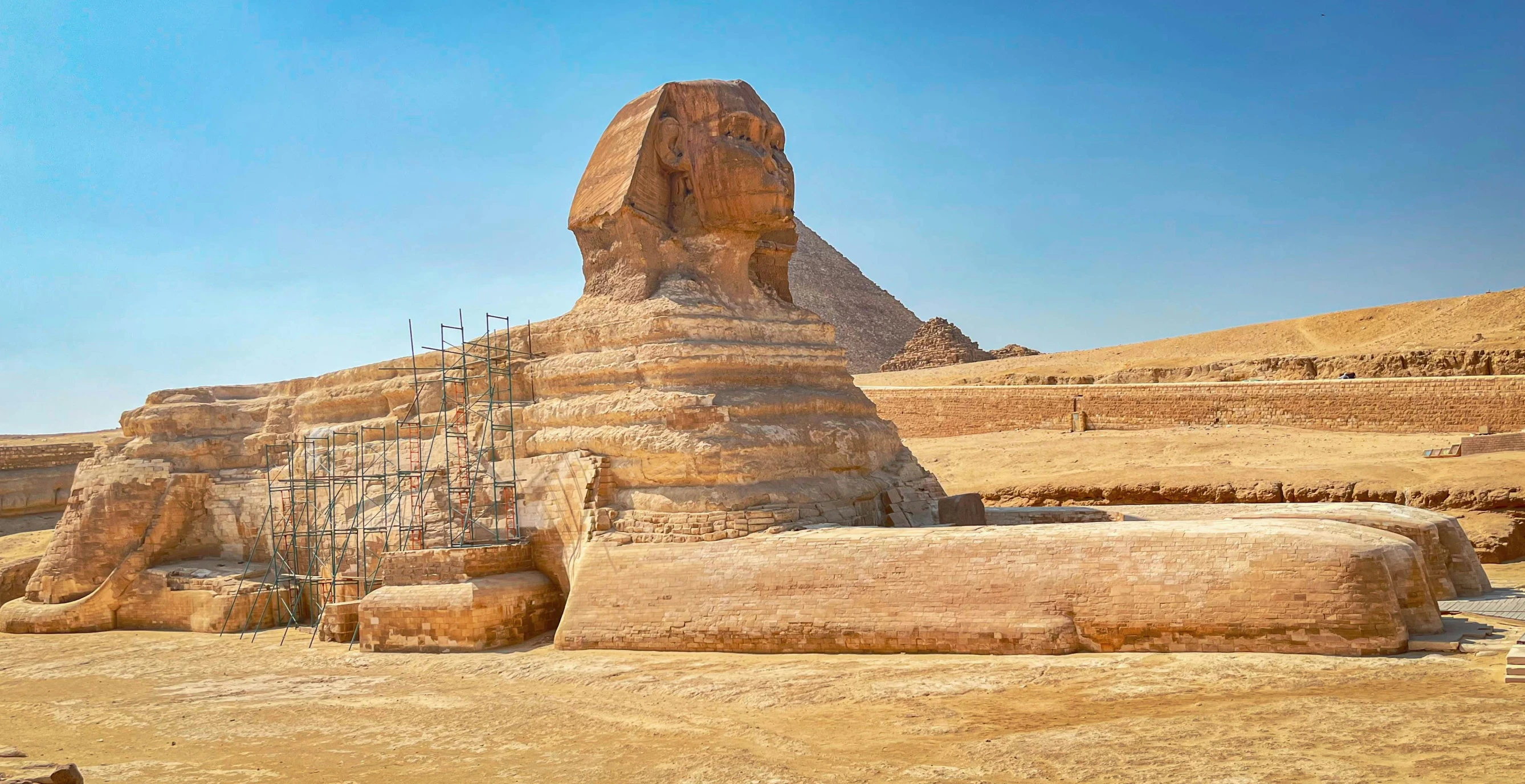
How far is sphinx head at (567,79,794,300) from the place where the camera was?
31.0 ft

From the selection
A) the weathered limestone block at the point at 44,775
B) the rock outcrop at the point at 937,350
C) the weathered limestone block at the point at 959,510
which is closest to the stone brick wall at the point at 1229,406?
the weathered limestone block at the point at 959,510

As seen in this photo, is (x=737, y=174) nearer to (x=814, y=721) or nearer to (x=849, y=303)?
(x=814, y=721)

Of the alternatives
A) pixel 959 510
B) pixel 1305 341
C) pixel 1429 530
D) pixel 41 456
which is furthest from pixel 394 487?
pixel 1305 341

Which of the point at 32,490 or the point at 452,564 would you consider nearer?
the point at 452,564

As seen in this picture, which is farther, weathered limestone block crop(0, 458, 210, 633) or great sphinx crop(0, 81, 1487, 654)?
weathered limestone block crop(0, 458, 210, 633)

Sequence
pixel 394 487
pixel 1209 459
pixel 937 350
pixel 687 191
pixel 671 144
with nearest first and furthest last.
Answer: pixel 671 144 → pixel 687 191 → pixel 394 487 → pixel 1209 459 → pixel 937 350

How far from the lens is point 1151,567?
20.2 ft

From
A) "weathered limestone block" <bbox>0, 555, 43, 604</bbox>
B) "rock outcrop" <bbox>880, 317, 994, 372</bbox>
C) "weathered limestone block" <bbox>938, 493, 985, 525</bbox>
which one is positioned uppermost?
"rock outcrop" <bbox>880, 317, 994, 372</bbox>

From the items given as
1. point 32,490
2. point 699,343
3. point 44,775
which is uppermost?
point 699,343

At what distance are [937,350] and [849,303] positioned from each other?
28.7 ft

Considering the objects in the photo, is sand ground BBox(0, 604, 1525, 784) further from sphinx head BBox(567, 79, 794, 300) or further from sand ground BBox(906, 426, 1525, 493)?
sand ground BBox(906, 426, 1525, 493)

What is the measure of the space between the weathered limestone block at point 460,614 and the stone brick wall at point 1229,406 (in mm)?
8177

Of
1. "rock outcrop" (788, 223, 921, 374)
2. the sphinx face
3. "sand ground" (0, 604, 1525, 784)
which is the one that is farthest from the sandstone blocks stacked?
"rock outcrop" (788, 223, 921, 374)

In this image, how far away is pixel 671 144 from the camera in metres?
9.69
